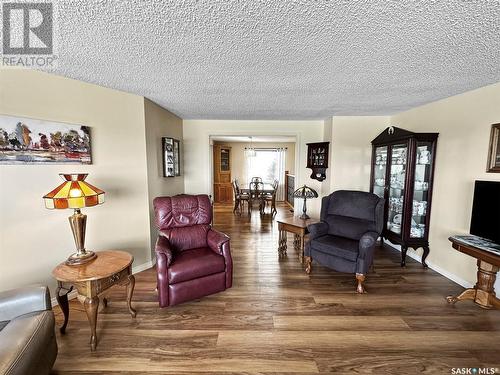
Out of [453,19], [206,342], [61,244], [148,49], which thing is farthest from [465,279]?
[61,244]

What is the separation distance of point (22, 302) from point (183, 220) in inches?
56.9

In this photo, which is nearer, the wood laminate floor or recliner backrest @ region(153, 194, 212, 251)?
the wood laminate floor

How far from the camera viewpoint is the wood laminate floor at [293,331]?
5.29 ft

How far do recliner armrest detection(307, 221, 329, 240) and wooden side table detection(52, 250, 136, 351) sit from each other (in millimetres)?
2110

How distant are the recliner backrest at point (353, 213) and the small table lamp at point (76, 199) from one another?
9.07 feet

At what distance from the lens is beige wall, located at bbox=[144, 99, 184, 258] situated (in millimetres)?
3014

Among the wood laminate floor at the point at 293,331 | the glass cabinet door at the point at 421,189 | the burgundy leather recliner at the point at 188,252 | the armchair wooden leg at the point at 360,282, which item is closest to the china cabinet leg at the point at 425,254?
the glass cabinet door at the point at 421,189

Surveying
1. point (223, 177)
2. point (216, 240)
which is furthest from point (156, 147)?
point (223, 177)

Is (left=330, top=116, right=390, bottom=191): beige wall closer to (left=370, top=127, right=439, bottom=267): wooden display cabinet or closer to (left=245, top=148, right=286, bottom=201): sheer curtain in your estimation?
(left=370, top=127, right=439, bottom=267): wooden display cabinet

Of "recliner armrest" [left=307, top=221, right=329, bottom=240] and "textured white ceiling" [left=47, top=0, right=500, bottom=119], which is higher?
"textured white ceiling" [left=47, top=0, right=500, bottom=119]

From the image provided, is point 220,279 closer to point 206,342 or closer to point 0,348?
point 206,342

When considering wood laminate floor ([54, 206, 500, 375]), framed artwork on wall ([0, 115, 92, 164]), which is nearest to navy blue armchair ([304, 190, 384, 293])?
wood laminate floor ([54, 206, 500, 375])

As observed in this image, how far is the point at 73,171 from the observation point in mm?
2371

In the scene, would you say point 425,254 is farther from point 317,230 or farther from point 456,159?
point 317,230
